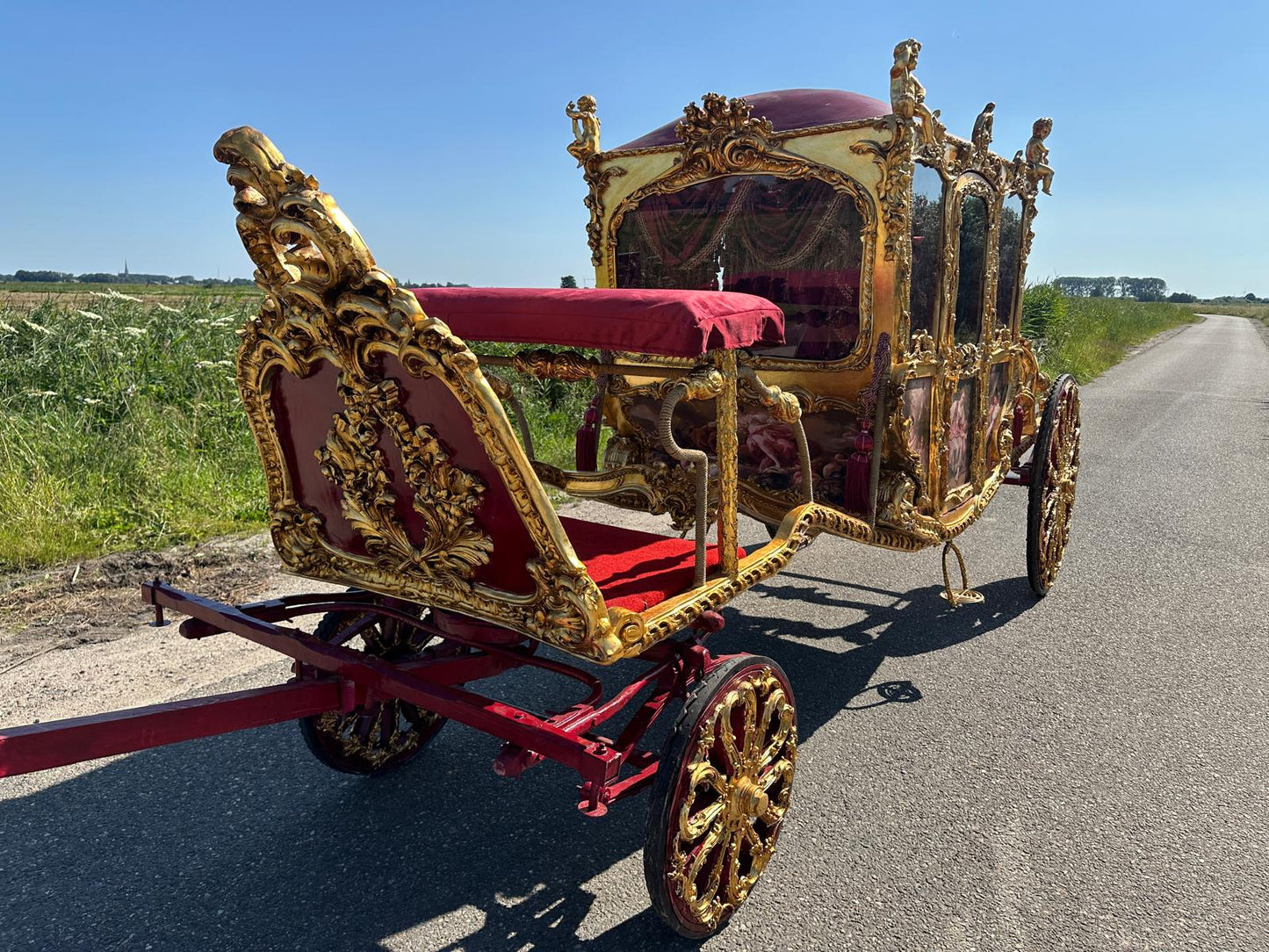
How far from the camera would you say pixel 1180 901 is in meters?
2.55

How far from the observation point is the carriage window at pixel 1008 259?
15.5 feet

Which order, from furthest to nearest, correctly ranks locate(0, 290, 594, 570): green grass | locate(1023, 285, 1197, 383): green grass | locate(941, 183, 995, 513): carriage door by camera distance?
locate(1023, 285, 1197, 383): green grass < locate(0, 290, 594, 570): green grass < locate(941, 183, 995, 513): carriage door

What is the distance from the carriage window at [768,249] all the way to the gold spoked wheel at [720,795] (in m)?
1.80

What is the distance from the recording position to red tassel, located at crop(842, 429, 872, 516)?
12.1 ft

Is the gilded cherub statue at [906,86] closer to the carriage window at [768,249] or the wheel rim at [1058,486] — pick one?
the carriage window at [768,249]

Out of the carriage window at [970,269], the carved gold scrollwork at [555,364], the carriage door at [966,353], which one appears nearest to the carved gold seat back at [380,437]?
the carved gold scrollwork at [555,364]

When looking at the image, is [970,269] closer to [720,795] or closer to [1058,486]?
[1058,486]

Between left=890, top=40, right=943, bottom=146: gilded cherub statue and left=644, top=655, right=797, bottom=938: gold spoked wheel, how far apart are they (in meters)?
2.18

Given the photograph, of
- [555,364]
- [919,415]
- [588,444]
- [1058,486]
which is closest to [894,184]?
[919,415]

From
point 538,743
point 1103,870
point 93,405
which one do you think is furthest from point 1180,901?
point 93,405

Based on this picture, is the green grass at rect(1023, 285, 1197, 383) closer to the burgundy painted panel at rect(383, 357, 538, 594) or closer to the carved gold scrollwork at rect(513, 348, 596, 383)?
the carved gold scrollwork at rect(513, 348, 596, 383)

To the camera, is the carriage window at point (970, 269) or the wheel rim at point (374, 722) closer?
the wheel rim at point (374, 722)

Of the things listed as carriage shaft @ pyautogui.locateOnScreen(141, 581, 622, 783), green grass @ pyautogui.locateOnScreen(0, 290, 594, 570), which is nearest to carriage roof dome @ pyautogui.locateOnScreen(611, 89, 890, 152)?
carriage shaft @ pyautogui.locateOnScreen(141, 581, 622, 783)

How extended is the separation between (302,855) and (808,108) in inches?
135
